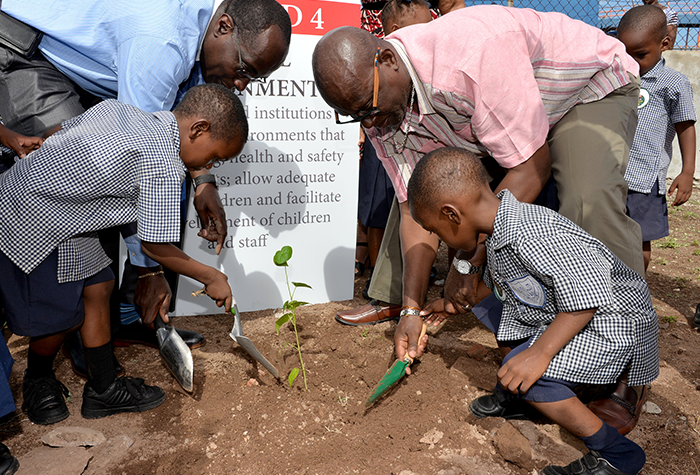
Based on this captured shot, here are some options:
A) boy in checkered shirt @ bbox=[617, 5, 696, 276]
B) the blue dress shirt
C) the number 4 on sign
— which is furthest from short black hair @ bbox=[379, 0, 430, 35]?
the blue dress shirt

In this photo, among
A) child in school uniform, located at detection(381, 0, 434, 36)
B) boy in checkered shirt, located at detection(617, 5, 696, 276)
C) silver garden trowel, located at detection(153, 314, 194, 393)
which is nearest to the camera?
silver garden trowel, located at detection(153, 314, 194, 393)

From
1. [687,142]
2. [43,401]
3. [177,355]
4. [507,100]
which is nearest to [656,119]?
[687,142]

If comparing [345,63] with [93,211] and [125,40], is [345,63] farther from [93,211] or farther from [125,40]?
[93,211]

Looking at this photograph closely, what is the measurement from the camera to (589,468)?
1.65 m

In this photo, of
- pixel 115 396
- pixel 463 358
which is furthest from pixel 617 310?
pixel 115 396

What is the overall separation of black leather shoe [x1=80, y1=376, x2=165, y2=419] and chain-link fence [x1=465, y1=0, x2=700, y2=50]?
19.7 ft

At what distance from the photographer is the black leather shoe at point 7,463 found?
67.9 inches

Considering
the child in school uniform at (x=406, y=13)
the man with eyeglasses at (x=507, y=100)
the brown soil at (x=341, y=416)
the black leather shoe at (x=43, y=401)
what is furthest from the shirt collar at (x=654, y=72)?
the black leather shoe at (x=43, y=401)

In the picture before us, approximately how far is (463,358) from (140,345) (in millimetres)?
1733

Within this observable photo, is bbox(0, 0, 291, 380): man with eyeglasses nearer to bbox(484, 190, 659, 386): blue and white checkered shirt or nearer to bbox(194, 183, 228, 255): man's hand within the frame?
bbox(194, 183, 228, 255): man's hand

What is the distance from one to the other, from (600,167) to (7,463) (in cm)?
247

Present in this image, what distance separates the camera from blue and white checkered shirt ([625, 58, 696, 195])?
3135 mm

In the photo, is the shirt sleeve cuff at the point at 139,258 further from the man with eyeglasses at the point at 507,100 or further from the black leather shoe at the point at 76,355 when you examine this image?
the man with eyeglasses at the point at 507,100

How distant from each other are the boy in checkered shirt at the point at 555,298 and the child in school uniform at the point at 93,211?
0.87 meters
